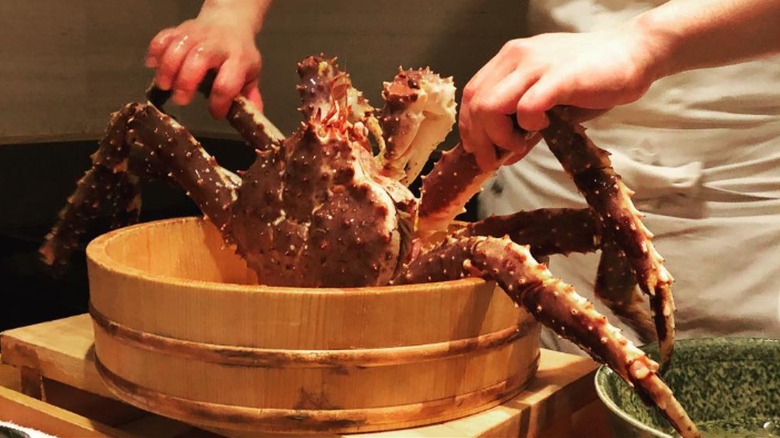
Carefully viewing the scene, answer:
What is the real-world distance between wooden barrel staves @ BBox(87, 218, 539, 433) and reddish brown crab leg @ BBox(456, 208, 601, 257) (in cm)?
13

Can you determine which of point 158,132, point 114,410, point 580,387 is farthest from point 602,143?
point 114,410

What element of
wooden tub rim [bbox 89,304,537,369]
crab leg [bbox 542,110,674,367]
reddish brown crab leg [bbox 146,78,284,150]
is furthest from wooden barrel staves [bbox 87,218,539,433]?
reddish brown crab leg [bbox 146,78,284,150]

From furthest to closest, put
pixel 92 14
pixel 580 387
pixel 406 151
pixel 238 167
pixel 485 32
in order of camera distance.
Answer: pixel 92 14 → pixel 238 167 → pixel 485 32 → pixel 406 151 → pixel 580 387

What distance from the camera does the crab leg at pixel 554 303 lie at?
62 centimetres

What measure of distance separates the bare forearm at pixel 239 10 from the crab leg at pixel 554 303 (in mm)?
487

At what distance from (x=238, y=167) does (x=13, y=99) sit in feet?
1.66

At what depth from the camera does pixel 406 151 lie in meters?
0.94

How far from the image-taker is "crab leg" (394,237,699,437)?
62 cm

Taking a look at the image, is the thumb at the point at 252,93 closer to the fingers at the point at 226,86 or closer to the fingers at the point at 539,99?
the fingers at the point at 226,86

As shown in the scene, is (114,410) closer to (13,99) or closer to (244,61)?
(244,61)

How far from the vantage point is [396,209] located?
79 centimetres

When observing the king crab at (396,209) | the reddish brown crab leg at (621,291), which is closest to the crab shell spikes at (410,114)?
the king crab at (396,209)

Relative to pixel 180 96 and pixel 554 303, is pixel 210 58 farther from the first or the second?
pixel 554 303

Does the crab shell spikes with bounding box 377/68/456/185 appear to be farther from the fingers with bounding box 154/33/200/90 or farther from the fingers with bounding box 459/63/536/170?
the fingers with bounding box 154/33/200/90
